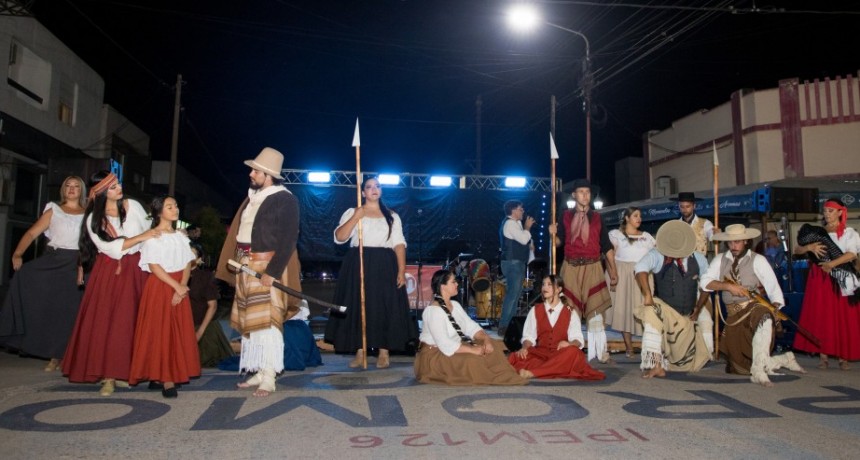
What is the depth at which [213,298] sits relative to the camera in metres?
6.48

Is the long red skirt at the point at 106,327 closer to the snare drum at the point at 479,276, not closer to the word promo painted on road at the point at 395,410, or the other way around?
the word promo painted on road at the point at 395,410

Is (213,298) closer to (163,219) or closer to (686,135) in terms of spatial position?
(163,219)

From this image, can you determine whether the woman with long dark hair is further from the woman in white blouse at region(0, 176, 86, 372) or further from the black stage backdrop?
the black stage backdrop

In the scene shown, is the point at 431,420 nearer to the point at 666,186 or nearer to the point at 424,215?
the point at 424,215

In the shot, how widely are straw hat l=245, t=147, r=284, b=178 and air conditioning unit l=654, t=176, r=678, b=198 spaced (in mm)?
20974

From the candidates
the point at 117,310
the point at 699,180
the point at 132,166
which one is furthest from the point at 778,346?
the point at 132,166

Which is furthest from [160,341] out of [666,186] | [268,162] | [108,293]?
[666,186]

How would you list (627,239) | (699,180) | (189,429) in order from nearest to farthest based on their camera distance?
(189,429), (627,239), (699,180)

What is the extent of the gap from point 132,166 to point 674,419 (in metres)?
28.4

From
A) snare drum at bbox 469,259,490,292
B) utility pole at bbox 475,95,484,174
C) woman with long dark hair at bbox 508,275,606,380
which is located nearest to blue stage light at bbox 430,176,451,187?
utility pole at bbox 475,95,484,174

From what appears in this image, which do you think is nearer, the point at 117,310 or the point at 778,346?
the point at 117,310

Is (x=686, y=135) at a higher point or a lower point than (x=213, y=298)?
higher

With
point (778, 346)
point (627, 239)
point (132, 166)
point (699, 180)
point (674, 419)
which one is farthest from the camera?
point (132, 166)

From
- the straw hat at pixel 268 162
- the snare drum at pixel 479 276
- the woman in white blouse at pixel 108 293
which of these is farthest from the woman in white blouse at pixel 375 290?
the snare drum at pixel 479 276
